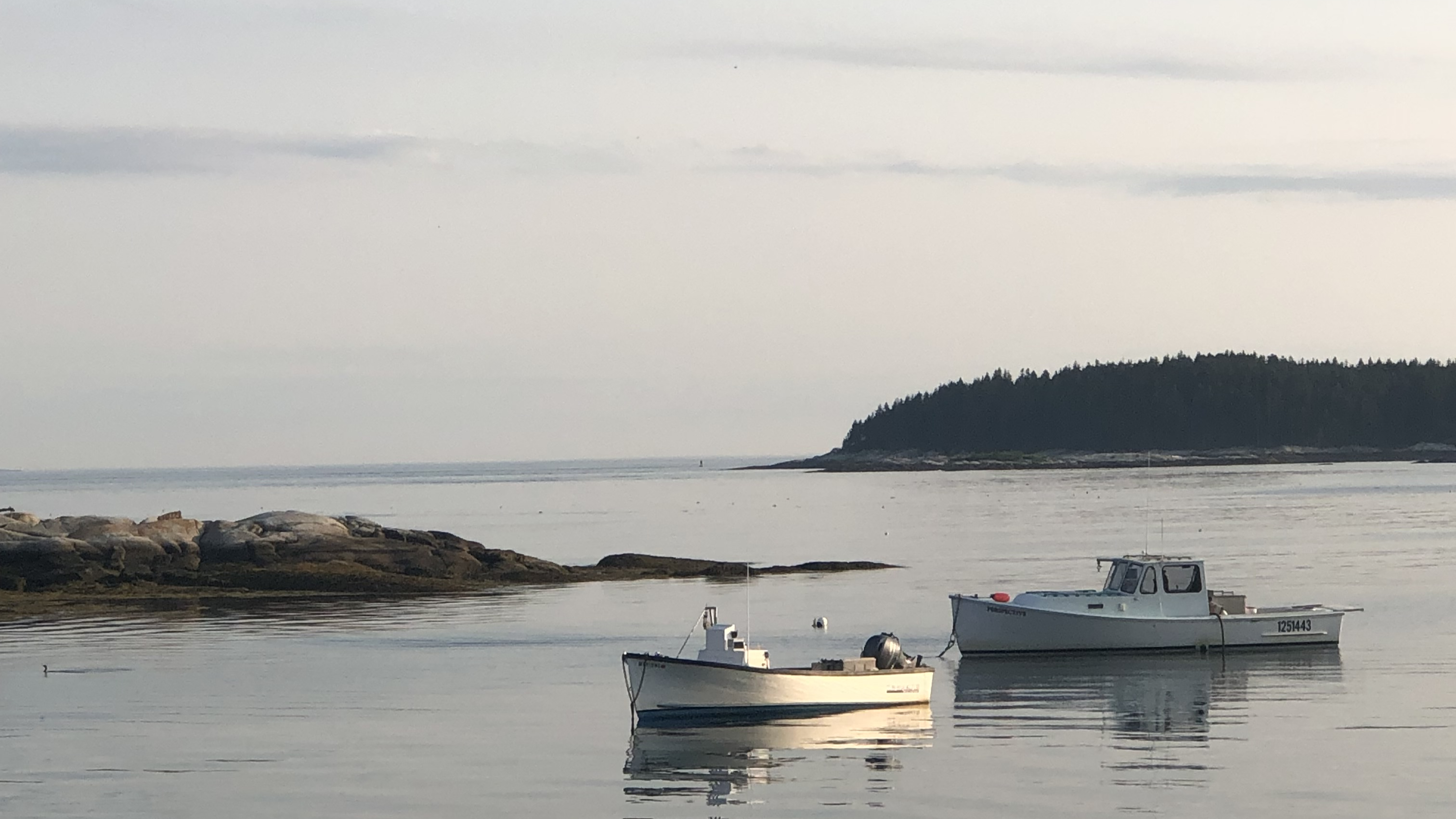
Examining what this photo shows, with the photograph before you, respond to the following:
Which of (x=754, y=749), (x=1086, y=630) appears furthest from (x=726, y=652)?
(x=1086, y=630)

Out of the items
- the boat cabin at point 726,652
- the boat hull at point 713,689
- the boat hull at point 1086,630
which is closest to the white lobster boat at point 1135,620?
the boat hull at point 1086,630

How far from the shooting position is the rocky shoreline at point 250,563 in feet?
187

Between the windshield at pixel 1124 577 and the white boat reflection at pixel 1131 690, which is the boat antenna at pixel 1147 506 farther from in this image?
the white boat reflection at pixel 1131 690

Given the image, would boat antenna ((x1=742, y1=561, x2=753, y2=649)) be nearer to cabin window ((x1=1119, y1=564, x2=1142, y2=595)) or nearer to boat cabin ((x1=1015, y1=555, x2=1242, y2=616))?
boat cabin ((x1=1015, y1=555, x2=1242, y2=616))

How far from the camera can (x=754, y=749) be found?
28.5 metres

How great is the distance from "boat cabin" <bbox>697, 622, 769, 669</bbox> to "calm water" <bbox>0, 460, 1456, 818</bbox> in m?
1.18

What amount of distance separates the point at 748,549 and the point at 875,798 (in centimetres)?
6320

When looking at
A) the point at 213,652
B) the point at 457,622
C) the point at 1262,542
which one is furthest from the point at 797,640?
the point at 1262,542

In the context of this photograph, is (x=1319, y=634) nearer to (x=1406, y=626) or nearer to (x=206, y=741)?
(x=1406, y=626)

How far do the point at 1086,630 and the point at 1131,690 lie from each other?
4.72 metres

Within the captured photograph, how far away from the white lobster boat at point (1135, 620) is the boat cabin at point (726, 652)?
414 inches

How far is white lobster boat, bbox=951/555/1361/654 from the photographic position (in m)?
39.9

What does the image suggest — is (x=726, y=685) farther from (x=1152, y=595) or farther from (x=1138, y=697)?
(x=1152, y=595)

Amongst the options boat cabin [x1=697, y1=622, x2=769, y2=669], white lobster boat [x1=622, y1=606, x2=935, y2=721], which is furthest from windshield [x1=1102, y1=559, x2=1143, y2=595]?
boat cabin [x1=697, y1=622, x2=769, y2=669]
